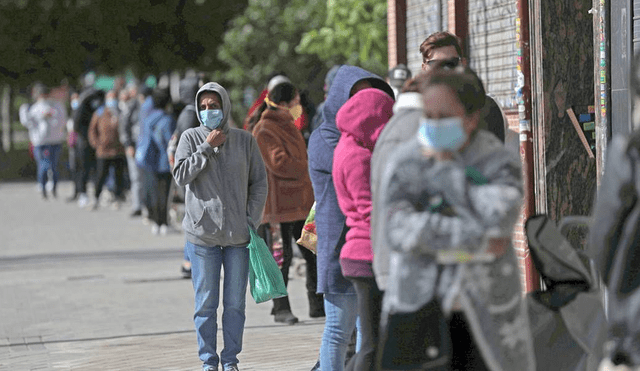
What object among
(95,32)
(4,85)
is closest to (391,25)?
(95,32)

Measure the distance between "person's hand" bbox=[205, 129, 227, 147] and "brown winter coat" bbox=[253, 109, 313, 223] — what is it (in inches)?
79.8

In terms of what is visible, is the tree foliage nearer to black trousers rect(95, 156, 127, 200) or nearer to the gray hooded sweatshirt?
black trousers rect(95, 156, 127, 200)

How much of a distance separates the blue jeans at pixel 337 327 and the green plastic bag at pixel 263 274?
3.83 feet

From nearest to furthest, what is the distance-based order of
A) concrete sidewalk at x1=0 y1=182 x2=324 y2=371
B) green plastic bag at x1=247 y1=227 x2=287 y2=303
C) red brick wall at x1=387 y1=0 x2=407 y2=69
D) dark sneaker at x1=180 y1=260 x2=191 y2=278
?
green plastic bag at x1=247 y1=227 x2=287 y2=303 < concrete sidewalk at x1=0 y1=182 x2=324 y2=371 < dark sneaker at x1=180 y1=260 x2=191 y2=278 < red brick wall at x1=387 y1=0 x2=407 y2=69

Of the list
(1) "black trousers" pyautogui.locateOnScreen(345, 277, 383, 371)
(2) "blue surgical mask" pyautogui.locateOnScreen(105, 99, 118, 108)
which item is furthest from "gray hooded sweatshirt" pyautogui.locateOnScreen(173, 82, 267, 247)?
(2) "blue surgical mask" pyautogui.locateOnScreen(105, 99, 118, 108)

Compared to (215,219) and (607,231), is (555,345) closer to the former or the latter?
(607,231)

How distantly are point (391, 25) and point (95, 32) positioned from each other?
24163mm

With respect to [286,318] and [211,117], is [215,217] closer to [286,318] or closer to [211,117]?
[211,117]

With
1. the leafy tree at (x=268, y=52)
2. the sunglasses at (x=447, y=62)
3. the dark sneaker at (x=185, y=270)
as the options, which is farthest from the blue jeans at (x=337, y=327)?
the leafy tree at (x=268, y=52)

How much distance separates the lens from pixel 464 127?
14.6 feet

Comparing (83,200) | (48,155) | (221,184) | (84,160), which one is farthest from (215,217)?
(48,155)

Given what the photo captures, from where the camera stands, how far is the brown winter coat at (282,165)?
30.9 ft

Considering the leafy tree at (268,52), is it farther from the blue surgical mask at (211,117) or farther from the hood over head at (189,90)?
the blue surgical mask at (211,117)

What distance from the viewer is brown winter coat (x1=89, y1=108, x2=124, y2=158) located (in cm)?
1989
